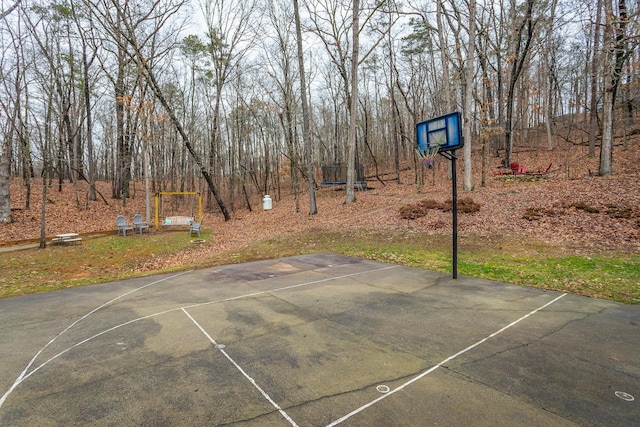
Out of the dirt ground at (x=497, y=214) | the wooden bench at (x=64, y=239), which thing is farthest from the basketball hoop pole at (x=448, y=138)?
the wooden bench at (x=64, y=239)

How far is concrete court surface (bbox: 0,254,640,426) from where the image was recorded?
2.53 metres

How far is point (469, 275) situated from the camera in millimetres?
6859

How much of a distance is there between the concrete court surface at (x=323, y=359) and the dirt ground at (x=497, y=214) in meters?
5.10

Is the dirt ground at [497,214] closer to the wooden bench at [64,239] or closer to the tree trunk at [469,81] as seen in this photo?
the tree trunk at [469,81]

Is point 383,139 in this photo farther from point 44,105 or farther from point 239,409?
point 239,409

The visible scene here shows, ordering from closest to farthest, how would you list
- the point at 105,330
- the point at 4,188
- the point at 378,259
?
the point at 105,330 < the point at 378,259 < the point at 4,188

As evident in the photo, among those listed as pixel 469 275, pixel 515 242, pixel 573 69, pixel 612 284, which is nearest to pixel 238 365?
pixel 469 275

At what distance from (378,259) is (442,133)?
3.89 metres

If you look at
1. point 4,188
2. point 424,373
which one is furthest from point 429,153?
point 4,188

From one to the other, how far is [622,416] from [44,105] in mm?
32684

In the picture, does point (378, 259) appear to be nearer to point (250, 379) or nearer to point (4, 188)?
point (250, 379)

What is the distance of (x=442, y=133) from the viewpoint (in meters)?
6.54

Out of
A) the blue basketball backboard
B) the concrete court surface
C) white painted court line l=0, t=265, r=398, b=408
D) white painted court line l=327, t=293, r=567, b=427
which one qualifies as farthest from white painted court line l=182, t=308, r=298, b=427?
the blue basketball backboard

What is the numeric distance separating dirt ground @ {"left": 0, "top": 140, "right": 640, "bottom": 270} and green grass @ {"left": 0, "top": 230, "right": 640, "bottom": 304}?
2.76 ft
